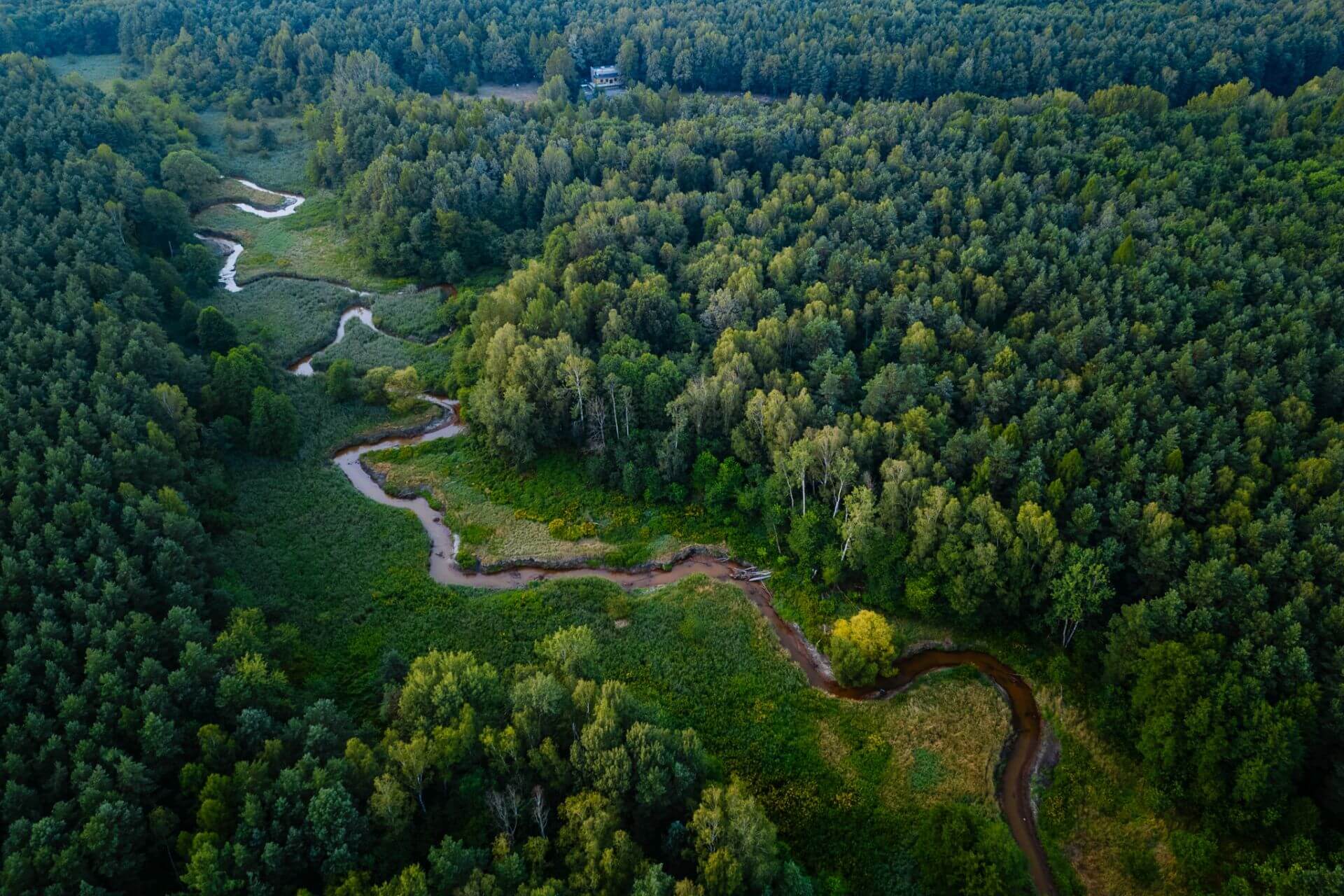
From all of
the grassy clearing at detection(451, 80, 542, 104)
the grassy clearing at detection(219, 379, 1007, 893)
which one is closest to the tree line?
the grassy clearing at detection(219, 379, 1007, 893)

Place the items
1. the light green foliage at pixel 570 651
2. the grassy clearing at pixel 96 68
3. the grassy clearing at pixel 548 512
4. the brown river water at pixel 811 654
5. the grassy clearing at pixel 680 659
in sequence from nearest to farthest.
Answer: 1. the light green foliage at pixel 570 651
2. the brown river water at pixel 811 654
3. the grassy clearing at pixel 680 659
4. the grassy clearing at pixel 548 512
5. the grassy clearing at pixel 96 68

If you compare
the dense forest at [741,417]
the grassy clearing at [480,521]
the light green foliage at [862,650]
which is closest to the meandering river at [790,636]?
the grassy clearing at [480,521]

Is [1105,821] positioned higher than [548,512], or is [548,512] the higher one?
[548,512]

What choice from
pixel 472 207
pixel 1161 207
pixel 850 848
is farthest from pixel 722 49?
pixel 850 848

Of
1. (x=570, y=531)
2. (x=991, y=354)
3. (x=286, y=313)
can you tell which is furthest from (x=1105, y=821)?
(x=286, y=313)

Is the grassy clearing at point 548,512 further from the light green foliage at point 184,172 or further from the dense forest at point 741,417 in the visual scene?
the light green foliage at point 184,172

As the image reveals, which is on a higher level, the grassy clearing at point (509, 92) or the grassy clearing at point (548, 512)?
the grassy clearing at point (509, 92)

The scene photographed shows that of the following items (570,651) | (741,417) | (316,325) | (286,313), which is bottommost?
(570,651)

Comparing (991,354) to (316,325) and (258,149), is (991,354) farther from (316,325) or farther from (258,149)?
(258,149)
